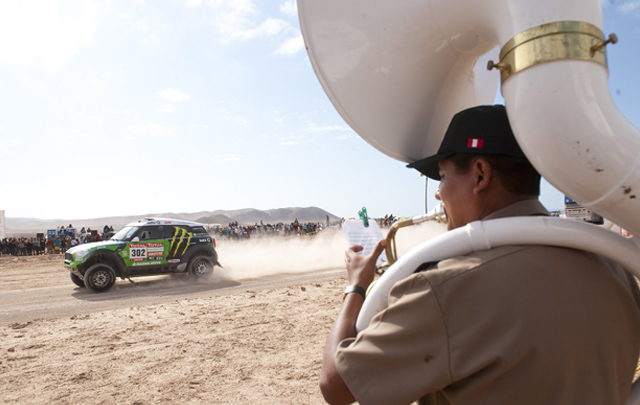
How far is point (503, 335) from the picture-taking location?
0.98 metres

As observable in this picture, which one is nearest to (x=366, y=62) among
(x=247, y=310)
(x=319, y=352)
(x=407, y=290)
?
(x=407, y=290)

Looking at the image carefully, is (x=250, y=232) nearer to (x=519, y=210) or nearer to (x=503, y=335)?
(x=519, y=210)

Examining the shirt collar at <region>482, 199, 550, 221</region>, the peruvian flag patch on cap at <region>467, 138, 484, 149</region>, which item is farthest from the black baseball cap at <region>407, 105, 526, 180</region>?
the shirt collar at <region>482, 199, 550, 221</region>

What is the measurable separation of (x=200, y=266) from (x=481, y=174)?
12054 millimetres

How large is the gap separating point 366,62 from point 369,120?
0.70 ft

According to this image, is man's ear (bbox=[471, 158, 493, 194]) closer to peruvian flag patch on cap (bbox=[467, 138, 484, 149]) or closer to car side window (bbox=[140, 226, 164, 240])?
peruvian flag patch on cap (bbox=[467, 138, 484, 149])

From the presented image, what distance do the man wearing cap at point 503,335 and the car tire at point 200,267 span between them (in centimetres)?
1185

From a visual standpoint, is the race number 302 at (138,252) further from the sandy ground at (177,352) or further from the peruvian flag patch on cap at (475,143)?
the peruvian flag patch on cap at (475,143)

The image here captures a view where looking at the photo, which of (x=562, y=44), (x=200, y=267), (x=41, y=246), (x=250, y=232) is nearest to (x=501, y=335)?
(x=562, y=44)

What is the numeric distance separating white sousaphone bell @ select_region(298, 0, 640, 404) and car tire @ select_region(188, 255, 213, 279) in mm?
11559

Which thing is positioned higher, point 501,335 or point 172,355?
point 501,335

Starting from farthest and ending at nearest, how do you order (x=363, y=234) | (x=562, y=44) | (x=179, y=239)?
(x=179, y=239), (x=363, y=234), (x=562, y=44)

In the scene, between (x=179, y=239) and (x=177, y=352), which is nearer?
(x=177, y=352)

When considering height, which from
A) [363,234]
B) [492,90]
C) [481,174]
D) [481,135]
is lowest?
[363,234]
